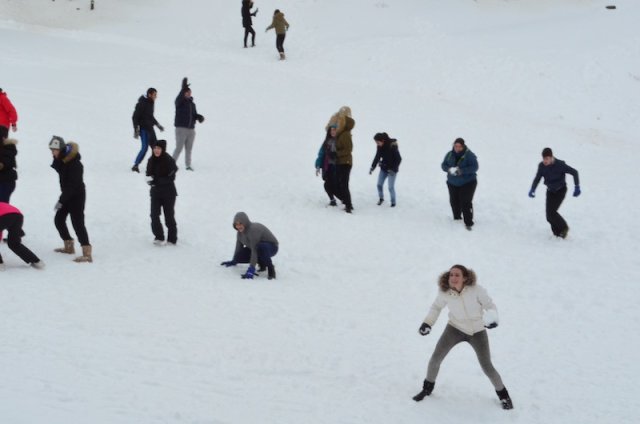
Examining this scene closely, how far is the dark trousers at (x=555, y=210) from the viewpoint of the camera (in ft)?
38.4

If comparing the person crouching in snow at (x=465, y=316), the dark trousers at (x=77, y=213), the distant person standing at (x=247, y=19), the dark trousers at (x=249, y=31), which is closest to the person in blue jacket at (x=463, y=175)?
the person crouching in snow at (x=465, y=316)

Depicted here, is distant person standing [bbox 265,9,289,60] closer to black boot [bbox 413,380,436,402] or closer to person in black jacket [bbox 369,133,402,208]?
person in black jacket [bbox 369,133,402,208]

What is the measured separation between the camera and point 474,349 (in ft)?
22.0

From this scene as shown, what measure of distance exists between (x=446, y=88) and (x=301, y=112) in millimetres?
5538

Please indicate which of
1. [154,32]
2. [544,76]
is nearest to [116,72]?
[154,32]

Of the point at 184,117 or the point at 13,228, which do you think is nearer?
the point at 13,228

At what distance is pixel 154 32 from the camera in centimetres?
2742

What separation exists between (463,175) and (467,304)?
19.6 feet

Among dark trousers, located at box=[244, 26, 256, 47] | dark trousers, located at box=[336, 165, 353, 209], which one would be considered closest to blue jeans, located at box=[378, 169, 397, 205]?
dark trousers, located at box=[336, 165, 353, 209]

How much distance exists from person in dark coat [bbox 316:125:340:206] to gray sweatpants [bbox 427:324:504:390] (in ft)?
20.9

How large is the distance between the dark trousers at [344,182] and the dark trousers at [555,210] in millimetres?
3649

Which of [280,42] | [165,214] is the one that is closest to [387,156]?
[165,214]

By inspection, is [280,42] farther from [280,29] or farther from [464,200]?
[464,200]

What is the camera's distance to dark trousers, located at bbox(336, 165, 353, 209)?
41.7 ft
